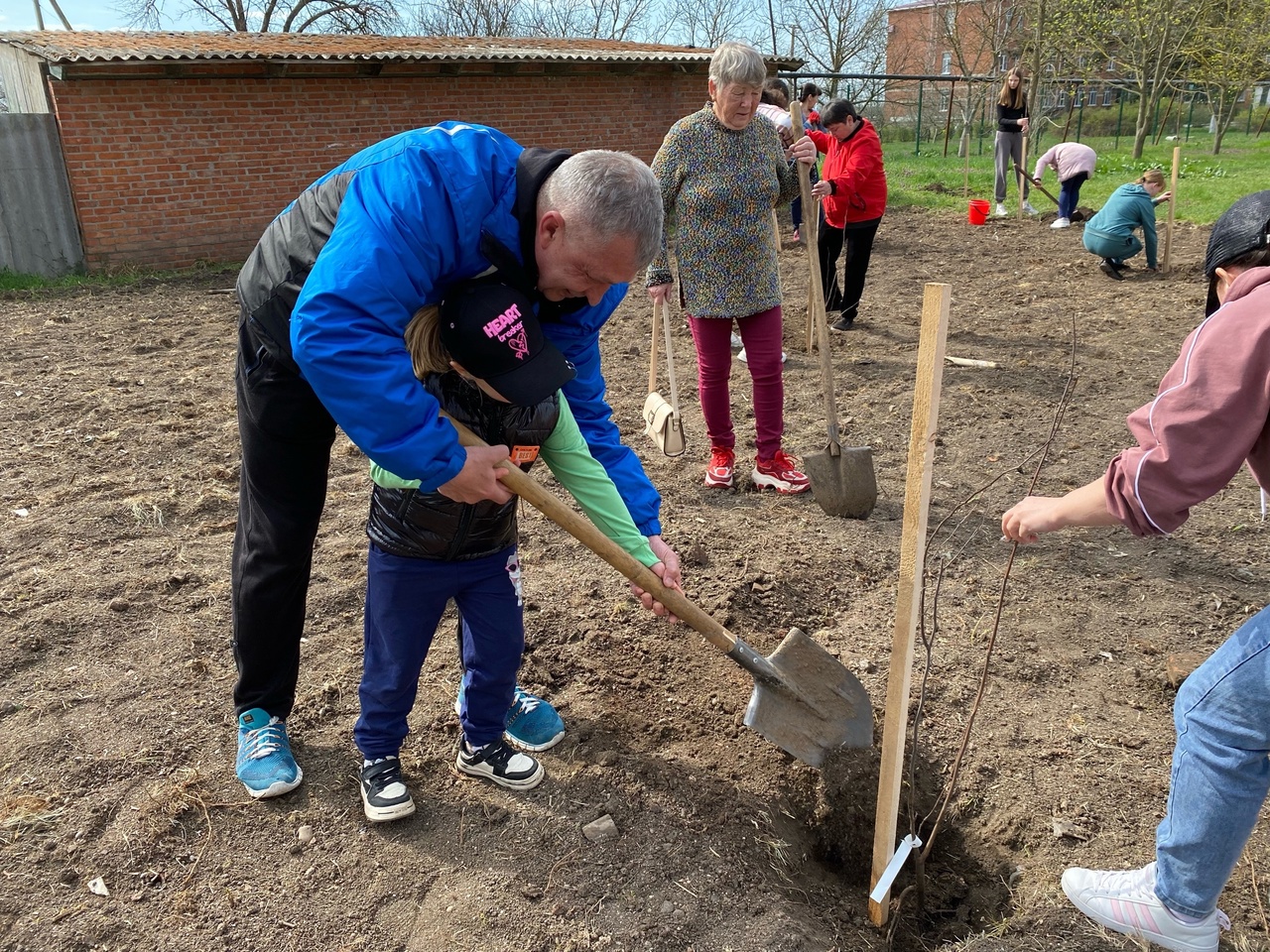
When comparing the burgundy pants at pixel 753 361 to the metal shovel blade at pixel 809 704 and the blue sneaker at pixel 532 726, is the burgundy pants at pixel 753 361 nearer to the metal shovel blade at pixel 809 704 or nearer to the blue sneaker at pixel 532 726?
the metal shovel blade at pixel 809 704

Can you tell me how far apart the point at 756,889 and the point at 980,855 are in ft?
2.34

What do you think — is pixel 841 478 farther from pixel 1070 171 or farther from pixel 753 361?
pixel 1070 171

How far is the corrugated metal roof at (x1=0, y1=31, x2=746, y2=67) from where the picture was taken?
1080 centimetres

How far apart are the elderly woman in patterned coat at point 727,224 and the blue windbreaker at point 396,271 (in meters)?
2.42

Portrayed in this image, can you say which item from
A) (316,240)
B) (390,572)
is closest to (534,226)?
(316,240)

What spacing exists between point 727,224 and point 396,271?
2.83 metres

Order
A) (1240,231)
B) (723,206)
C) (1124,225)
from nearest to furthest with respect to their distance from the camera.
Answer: (1240,231)
(723,206)
(1124,225)

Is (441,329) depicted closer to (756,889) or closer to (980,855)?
(756,889)

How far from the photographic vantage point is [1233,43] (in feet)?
64.2

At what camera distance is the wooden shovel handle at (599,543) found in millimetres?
2070

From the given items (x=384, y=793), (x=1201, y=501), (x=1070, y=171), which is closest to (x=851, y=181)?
(x=1201, y=501)

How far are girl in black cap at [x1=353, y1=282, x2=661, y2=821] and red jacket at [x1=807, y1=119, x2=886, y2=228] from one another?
17.6 ft

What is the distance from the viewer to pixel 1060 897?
2283 millimetres

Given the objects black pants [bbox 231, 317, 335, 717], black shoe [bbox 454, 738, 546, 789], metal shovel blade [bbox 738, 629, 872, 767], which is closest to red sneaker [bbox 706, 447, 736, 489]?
metal shovel blade [bbox 738, 629, 872, 767]
